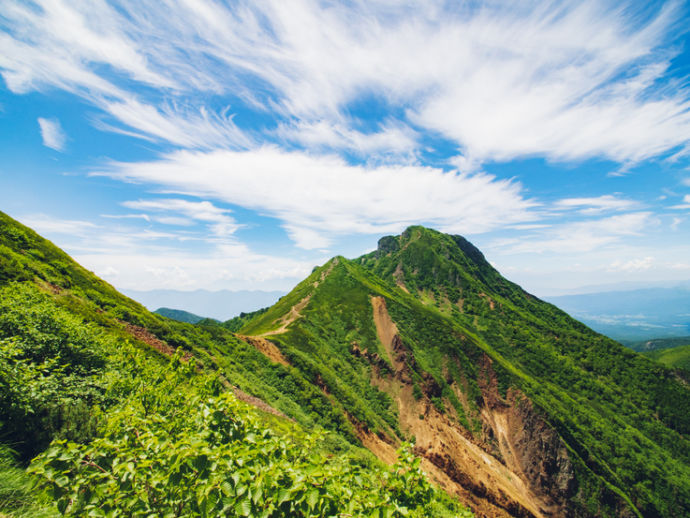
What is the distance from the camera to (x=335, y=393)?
4994 cm

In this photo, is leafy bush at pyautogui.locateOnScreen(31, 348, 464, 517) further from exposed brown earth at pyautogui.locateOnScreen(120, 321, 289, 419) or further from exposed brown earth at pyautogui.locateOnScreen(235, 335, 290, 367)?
exposed brown earth at pyautogui.locateOnScreen(235, 335, 290, 367)

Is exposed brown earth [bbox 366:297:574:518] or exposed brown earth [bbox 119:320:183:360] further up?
exposed brown earth [bbox 119:320:183:360]

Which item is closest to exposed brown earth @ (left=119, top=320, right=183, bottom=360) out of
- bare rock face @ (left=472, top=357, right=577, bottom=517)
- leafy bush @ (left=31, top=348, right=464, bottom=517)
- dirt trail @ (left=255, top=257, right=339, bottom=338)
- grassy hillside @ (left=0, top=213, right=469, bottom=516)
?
grassy hillside @ (left=0, top=213, right=469, bottom=516)

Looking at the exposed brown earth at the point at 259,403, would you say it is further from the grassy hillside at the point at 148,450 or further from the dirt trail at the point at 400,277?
the dirt trail at the point at 400,277

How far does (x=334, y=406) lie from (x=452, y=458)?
2563 centimetres

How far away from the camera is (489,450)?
2569 inches

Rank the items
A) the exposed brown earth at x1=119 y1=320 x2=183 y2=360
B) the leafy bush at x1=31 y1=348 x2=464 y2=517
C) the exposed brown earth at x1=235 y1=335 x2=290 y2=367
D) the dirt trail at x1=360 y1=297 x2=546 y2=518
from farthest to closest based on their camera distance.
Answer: the exposed brown earth at x1=235 y1=335 x2=290 y2=367 < the dirt trail at x1=360 y1=297 x2=546 y2=518 < the exposed brown earth at x1=119 y1=320 x2=183 y2=360 < the leafy bush at x1=31 y1=348 x2=464 y2=517

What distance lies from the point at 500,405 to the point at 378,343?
33576 millimetres

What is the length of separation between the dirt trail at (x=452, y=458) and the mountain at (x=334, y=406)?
0.43m

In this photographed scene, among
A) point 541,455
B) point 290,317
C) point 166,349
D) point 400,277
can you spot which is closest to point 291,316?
point 290,317

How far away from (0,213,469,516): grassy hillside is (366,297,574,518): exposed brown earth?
39.8 metres

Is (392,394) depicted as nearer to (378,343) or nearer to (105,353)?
(378,343)

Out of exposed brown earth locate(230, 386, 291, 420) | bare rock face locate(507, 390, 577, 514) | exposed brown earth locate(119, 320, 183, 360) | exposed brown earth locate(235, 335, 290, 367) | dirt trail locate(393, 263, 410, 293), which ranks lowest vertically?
bare rock face locate(507, 390, 577, 514)

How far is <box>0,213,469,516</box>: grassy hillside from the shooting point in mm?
4336
